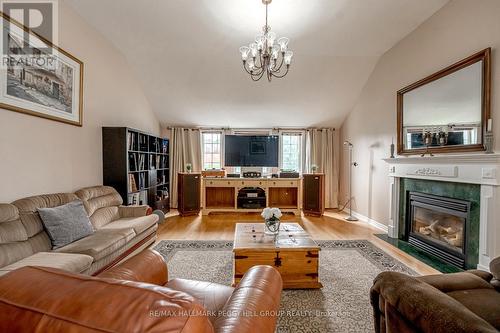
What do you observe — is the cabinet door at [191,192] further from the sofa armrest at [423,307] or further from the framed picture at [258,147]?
the sofa armrest at [423,307]

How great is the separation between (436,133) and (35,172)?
4652 millimetres

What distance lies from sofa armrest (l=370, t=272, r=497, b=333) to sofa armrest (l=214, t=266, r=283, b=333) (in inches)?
20.5

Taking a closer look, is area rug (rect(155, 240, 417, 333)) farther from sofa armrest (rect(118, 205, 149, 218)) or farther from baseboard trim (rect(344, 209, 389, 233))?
baseboard trim (rect(344, 209, 389, 233))

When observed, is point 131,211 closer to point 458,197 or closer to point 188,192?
point 188,192

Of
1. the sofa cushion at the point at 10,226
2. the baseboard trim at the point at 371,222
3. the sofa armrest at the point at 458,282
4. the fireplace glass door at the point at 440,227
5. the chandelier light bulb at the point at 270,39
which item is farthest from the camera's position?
the baseboard trim at the point at 371,222

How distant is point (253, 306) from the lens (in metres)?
0.90

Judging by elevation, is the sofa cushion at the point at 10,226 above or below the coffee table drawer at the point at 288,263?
above

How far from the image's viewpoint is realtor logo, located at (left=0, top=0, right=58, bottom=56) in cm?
214

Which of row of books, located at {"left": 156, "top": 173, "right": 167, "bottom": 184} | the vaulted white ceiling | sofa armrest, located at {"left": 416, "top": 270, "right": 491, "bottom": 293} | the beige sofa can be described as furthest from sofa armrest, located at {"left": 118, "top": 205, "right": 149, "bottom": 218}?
sofa armrest, located at {"left": 416, "top": 270, "right": 491, "bottom": 293}

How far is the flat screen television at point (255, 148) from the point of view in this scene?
551cm

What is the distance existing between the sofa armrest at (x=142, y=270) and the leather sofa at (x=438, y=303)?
1.21 m

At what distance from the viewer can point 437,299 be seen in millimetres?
934

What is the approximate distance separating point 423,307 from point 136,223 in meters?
2.82

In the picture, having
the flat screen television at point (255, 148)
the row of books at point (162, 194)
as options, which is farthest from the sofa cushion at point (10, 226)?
the flat screen television at point (255, 148)
